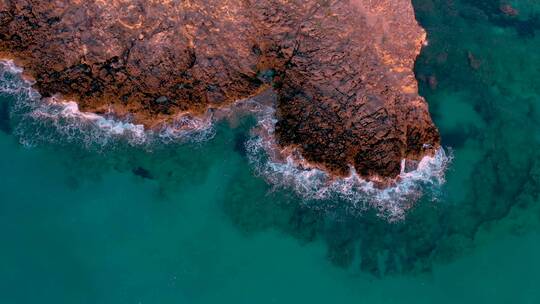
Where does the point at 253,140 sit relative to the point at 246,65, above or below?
below

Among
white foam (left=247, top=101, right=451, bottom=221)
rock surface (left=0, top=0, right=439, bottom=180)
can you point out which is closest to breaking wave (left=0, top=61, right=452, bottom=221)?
white foam (left=247, top=101, right=451, bottom=221)

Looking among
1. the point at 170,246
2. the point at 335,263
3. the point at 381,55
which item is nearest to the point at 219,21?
the point at 381,55

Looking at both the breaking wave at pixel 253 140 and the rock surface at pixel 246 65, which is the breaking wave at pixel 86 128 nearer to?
the breaking wave at pixel 253 140

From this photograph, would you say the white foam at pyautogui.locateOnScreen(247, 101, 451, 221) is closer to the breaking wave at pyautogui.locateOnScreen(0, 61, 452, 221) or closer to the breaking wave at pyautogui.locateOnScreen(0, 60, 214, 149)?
the breaking wave at pyautogui.locateOnScreen(0, 61, 452, 221)

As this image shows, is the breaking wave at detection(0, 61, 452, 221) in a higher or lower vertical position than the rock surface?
lower

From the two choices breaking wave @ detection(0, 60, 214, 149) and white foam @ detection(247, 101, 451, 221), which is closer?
white foam @ detection(247, 101, 451, 221)

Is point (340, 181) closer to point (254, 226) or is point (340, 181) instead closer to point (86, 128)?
point (254, 226)

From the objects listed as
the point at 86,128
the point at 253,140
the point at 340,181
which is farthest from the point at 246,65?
the point at 86,128
